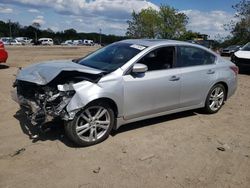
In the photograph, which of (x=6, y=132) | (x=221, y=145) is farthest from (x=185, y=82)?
(x=6, y=132)

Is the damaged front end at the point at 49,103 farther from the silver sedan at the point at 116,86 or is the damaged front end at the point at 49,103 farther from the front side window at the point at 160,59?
the front side window at the point at 160,59

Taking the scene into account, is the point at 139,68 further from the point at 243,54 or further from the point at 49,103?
the point at 243,54

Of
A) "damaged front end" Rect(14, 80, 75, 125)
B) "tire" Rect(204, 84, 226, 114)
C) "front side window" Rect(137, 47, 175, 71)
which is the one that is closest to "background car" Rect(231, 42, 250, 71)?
"tire" Rect(204, 84, 226, 114)

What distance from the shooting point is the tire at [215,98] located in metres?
7.17

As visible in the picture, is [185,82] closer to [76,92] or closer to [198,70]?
[198,70]

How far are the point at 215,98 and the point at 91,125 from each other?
327 centimetres

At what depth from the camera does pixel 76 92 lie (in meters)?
4.99

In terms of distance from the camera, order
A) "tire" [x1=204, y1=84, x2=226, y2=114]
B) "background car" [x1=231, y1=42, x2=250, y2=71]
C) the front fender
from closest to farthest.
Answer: the front fender < "tire" [x1=204, y1=84, x2=226, y2=114] < "background car" [x1=231, y1=42, x2=250, y2=71]

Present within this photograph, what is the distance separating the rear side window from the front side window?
0.59 feet

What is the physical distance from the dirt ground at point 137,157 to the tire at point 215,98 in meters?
0.57

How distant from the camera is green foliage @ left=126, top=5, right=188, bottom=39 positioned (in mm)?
44125

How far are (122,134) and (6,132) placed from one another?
6.50 ft

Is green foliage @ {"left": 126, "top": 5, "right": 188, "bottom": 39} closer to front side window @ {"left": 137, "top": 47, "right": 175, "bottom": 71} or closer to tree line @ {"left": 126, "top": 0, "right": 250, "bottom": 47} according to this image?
tree line @ {"left": 126, "top": 0, "right": 250, "bottom": 47}

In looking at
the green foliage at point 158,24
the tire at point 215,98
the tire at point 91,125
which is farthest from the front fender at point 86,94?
the green foliage at point 158,24
